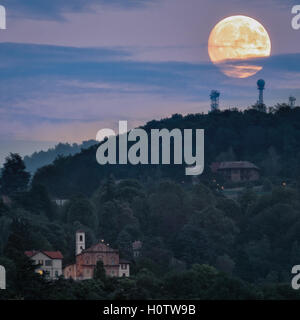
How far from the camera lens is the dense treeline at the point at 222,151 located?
121m

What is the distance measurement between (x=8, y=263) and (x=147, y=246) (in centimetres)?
2026

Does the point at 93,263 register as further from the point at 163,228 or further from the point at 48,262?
the point at 163,228

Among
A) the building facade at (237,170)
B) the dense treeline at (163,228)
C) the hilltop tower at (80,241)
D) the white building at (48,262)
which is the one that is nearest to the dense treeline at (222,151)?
the dense treeline at (163,228)

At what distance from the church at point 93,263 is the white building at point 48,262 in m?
0.45

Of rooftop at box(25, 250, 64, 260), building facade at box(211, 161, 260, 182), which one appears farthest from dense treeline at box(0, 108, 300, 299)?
building facade at box(211, 161, 260, 182)

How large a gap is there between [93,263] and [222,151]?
59.9 meters

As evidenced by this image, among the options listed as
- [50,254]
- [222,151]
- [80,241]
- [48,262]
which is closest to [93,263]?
[50,254]

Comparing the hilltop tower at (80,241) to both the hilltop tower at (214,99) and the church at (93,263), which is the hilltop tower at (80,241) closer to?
the church at (93,263)

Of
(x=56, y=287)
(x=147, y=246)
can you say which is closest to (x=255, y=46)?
(x=147, y=246)

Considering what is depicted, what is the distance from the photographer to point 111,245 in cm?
8806

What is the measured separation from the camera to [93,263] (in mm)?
74625

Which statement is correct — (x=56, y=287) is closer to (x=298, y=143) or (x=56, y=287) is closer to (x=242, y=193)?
(x=242, y=193)
